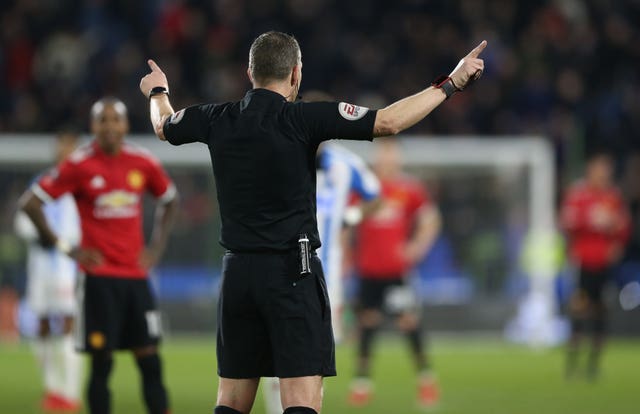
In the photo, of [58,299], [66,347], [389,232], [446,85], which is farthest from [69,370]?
[446,85]

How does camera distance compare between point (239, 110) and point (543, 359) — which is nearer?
point (239, 110)

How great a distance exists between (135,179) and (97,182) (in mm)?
277

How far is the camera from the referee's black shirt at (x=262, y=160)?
5383 millimetres

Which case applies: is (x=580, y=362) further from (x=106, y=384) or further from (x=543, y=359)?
(x=106, y=384)

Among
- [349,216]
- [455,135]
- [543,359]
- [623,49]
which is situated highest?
[623,49]

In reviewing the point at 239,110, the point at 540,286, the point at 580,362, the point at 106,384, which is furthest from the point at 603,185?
the point at 239,110

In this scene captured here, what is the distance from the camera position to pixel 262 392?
1271 centimetres

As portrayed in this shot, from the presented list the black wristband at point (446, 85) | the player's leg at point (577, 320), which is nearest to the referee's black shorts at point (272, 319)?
the black wristband at point (446, 85)

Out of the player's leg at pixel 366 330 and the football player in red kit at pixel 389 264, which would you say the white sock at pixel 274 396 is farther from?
the football player in red kit at pixel 389 264

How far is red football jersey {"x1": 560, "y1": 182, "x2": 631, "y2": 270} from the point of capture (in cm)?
1500

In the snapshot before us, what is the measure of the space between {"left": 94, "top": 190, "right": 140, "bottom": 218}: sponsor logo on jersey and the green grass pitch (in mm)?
2560

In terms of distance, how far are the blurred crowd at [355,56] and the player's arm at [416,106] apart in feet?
51.4

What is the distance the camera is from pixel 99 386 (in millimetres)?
7902

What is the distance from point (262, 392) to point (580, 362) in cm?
495
